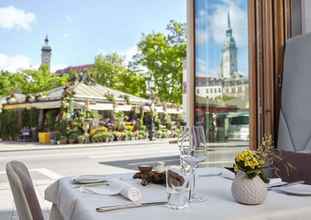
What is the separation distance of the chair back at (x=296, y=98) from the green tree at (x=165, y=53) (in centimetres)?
1266

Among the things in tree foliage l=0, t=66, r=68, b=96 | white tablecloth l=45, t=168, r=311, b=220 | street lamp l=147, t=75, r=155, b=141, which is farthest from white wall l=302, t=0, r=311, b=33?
tree foliage l=0, t=66, r=68, b=96

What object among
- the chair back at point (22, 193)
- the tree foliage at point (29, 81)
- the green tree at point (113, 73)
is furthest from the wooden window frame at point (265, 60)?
the tree foliage at point (29, 81)

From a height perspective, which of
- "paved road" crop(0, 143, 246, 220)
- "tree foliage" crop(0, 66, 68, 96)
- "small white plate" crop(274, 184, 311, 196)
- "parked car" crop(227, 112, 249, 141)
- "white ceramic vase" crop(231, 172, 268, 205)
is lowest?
"paved road" crop(0, 143, 246, 220)

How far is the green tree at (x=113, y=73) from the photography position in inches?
701

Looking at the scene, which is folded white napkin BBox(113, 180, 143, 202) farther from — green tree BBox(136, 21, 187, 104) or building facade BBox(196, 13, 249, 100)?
green tree BBox(136, 21, 187, 104)

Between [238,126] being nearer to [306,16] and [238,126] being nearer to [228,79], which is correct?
[228,79]

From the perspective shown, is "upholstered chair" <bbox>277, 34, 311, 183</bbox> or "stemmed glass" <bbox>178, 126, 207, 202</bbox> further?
"upholstered chair" <bbox>277, 34, 311, 183</bbox>

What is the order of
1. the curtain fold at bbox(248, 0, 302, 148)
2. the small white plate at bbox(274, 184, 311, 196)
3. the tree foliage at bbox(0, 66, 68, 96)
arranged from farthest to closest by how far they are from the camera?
the tree foliage at bbox(0, 66, 68, 96)
the curtain fold at bbox(248, 0, 302, 148)
the small white plate at bbox(274, 184, 311, 196)

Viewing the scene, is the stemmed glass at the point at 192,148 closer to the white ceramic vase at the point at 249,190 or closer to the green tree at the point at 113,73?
the white ceramic vase at the point at 249,190

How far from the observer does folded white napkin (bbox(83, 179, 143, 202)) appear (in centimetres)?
124

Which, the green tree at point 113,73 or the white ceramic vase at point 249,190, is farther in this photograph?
the green tree at point 113,73

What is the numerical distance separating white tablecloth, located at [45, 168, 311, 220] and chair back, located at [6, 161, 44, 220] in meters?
0.12

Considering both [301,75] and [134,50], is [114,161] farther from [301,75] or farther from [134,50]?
[134,50]

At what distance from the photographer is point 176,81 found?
16266 mm
